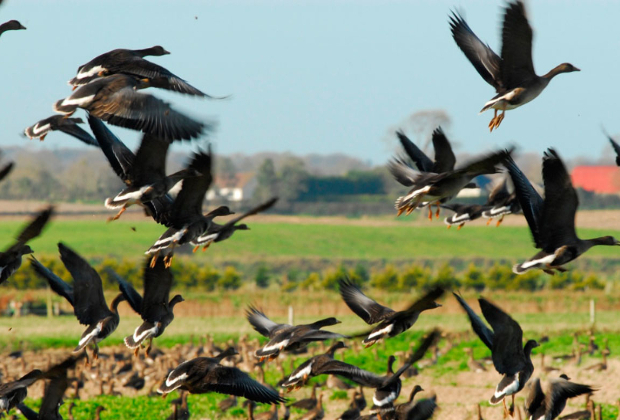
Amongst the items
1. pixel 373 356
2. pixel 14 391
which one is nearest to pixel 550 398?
pixel 14 391

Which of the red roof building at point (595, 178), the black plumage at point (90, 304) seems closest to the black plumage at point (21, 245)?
the black plumage at point (90, 304)

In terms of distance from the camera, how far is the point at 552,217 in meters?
10.8

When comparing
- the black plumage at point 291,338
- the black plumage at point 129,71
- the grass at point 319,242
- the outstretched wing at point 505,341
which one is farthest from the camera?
the grass at point 319,242

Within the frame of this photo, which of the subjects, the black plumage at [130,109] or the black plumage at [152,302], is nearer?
the black plumage at [130,109]

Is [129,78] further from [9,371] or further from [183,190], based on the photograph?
[9,371]

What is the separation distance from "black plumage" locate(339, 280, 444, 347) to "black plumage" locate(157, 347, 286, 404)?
1.45 meters

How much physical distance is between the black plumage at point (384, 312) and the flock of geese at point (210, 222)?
20 millimetres

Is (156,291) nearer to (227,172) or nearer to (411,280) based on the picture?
(411,280)

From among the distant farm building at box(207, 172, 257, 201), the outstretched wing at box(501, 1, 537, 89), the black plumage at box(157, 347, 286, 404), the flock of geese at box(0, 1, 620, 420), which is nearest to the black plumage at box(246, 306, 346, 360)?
the flock of geese at box(0, 1, 620, 420)

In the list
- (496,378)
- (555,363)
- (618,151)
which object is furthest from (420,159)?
(555,363)

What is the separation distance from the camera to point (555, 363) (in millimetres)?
26219

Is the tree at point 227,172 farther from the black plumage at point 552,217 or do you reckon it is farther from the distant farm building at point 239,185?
the black plumage at point 552,217

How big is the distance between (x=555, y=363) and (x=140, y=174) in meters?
18.4

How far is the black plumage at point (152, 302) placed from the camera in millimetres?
11438
